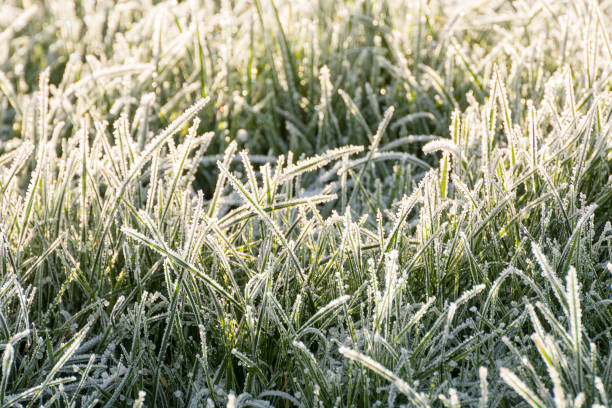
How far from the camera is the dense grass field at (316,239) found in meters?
1.09

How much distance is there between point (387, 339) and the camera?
108 cm

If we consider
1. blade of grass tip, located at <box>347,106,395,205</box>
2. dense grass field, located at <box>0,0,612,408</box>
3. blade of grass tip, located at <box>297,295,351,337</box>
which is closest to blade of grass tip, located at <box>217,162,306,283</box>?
dense grass field, located at <box>0,0,612,408</box>

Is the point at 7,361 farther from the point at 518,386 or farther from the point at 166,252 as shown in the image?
the point at 518,386

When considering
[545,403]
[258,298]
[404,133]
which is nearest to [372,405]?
[545,403]

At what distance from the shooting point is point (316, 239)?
1.60 meters

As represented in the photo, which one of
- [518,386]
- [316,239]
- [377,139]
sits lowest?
[316,239]

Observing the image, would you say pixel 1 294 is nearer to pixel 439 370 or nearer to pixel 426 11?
pixel 439 370

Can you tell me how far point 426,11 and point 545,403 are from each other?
5.42 ft

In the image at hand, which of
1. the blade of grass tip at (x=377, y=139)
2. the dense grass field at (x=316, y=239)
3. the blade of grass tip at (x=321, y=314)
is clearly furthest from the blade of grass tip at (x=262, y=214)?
the blade of grass tip at (x=377, y=139)

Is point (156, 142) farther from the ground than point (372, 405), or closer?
farther from the ground

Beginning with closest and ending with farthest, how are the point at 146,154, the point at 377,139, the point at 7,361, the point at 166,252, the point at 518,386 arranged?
the point at 518,386 → the point at 7,361 → the point at 166,252 → the point at 146,154 → the point at 377,139

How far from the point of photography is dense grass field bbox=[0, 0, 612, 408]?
1.09 meters

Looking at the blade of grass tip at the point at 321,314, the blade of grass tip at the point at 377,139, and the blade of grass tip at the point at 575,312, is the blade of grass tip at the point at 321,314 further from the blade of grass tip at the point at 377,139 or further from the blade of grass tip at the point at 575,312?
the blade of grass tip at the point at 377,139

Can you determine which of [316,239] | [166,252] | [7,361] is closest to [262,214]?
[166,252]
